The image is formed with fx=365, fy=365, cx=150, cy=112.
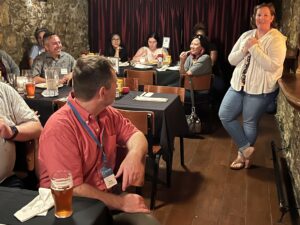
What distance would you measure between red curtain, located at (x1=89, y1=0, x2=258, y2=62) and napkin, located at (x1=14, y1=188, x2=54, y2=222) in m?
5.48

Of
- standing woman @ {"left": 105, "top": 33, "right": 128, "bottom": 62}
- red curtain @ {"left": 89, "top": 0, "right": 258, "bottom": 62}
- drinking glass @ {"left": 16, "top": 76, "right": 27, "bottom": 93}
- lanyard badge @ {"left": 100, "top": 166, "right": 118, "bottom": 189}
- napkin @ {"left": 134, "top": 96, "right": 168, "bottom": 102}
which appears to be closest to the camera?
lanyard badge @ {"left": 100, "top": 166, "right": 118, "bottom": 189}

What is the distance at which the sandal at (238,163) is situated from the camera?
11.1 ft

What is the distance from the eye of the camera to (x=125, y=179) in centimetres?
161

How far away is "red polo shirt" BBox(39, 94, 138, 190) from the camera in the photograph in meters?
1.46

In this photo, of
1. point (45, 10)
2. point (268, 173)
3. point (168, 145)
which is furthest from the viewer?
point (45, 10)

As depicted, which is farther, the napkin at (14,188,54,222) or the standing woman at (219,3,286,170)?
the standing woman at (219,3,286,170)

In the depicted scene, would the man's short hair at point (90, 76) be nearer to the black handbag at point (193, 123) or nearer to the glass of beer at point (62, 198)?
the glass of beer at point (62, 198)

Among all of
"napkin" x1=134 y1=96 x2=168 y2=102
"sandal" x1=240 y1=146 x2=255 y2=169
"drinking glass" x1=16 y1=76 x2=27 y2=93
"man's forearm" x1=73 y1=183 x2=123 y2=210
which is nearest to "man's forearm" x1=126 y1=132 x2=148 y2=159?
"man's forearm" x1=73 y1=183 x2=123 y2=210

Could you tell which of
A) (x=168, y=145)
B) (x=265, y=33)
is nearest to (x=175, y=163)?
(x=168, y=145)

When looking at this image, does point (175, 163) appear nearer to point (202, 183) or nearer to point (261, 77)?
point (202, 183)

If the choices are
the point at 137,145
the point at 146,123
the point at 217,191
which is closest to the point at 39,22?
the point at 146,123

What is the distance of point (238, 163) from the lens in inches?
134

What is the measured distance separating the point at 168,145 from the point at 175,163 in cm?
74

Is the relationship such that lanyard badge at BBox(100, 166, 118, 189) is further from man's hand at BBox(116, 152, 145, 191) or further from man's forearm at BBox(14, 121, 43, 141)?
man's forearm at BBox(14, 121, 43, 141)
